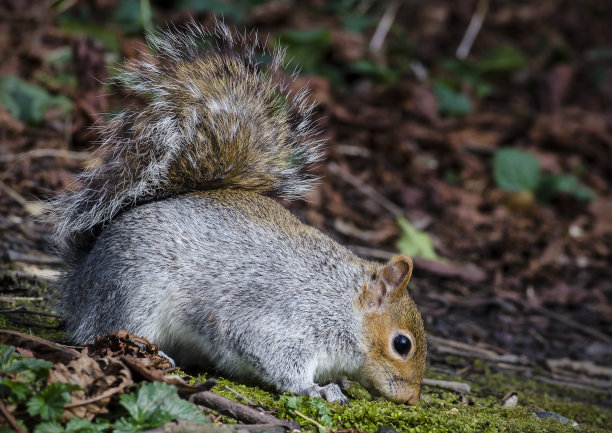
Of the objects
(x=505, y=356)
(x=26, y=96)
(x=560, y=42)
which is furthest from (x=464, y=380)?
(x=560, y=42)

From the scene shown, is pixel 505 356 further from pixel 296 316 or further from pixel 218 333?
pixel 218 333

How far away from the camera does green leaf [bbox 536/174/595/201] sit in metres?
7.17

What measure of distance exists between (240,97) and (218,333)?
1148 mm

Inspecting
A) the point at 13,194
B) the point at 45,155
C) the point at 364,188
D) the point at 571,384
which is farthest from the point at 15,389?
the point at 364,188

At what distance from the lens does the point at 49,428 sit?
198 cm

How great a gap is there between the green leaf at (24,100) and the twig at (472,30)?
5.87m

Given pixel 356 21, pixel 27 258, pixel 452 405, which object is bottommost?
pixel 452 405

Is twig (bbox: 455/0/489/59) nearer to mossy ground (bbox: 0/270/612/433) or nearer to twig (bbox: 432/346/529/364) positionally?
twig (bbox: 432/346/529/364)

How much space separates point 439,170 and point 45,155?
4.01 metres

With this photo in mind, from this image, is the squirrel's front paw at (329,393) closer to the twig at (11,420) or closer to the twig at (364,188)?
the twig at (11,420)

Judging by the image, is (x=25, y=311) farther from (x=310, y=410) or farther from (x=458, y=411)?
(x=458, y=411)

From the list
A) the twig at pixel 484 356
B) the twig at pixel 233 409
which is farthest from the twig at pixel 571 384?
the twig at pixel 233 409

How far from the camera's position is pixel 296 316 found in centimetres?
307

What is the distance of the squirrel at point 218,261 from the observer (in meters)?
3.00
